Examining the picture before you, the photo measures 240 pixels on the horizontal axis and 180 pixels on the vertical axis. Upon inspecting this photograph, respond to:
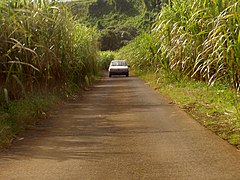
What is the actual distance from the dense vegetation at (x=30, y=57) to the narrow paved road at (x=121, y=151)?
2.61ft

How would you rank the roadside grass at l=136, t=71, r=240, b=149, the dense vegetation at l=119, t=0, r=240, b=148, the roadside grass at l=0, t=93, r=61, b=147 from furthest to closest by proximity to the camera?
the dense vegetation at l=119, t=0, r=240, b=148 → the roadside grass at l=136, t=71, r=240, b=149 → the roadside grass at l=0, t=93, r=61, b=147

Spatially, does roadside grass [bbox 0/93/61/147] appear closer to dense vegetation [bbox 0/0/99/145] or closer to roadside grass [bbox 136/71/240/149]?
dense vegetation [bbox 0/0/99/145]

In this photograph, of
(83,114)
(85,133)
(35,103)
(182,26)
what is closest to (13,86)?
(35,103)

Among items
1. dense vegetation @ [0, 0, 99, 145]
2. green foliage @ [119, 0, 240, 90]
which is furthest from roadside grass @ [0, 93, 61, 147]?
green foliage @ [119, 0, 240, 90]

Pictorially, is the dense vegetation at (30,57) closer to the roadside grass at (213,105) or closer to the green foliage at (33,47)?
the green foliage at (33,47)

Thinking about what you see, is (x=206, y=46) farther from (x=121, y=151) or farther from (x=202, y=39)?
(x=121, y=151)

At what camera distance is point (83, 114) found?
10031 mm

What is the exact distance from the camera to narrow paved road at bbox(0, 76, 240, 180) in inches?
202

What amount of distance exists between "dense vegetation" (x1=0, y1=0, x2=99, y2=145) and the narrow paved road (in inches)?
31.3

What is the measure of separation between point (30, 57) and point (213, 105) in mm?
4311

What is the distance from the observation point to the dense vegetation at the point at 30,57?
893 cm

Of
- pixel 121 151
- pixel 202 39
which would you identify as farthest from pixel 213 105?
pixel 121 151

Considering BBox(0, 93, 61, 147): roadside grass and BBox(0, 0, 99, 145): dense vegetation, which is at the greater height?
BBox(0, 0, 99, 145): dense vegetation

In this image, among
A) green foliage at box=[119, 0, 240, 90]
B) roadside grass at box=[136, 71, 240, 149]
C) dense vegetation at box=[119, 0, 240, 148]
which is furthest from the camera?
green foliage at box=[119, 0, 240, 90]
